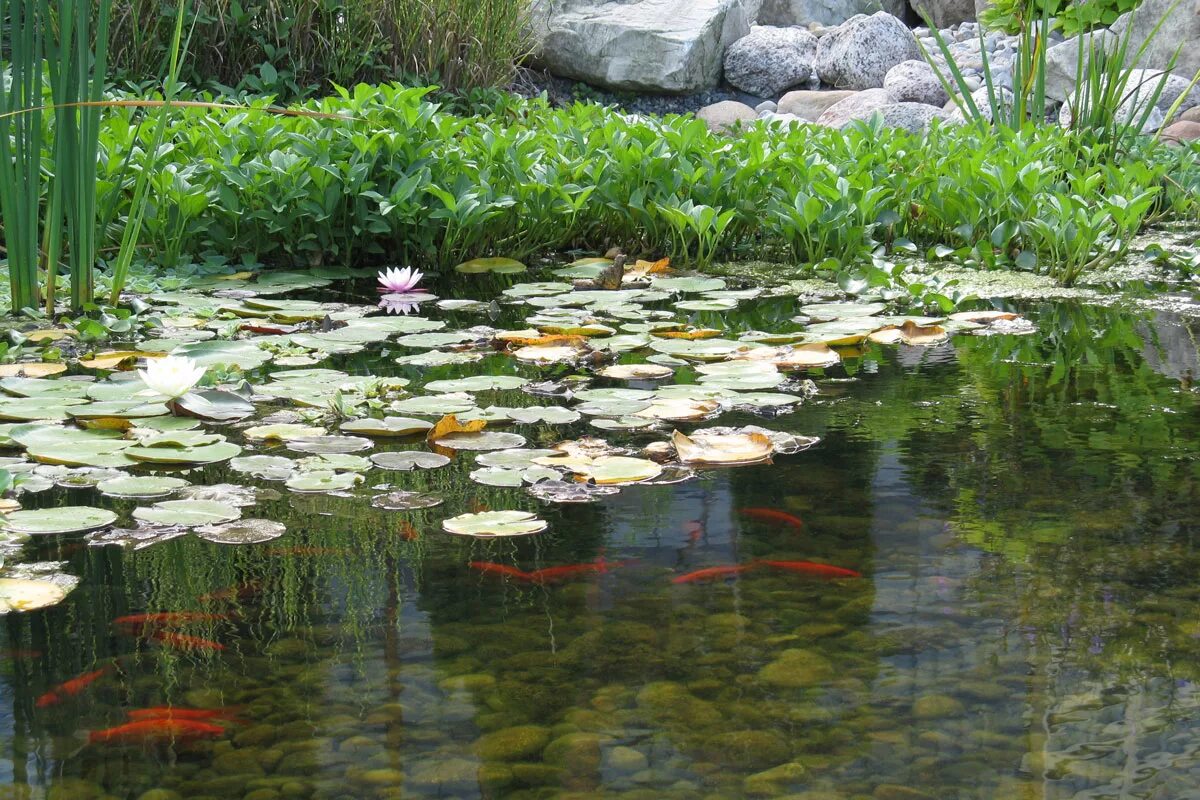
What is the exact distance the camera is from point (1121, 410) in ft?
7.14

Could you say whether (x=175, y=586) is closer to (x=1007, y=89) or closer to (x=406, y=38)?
(x=406, y=38)

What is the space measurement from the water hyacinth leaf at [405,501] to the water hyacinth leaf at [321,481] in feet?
0.24

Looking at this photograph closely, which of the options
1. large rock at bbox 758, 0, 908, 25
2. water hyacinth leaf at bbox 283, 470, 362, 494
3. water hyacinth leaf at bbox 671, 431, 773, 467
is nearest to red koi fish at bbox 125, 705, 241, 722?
water hyacinth leaf at bbox 283, 470, 362, 494

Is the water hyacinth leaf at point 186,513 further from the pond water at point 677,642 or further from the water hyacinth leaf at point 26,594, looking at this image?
the water hyacinth leaf at point 26,594

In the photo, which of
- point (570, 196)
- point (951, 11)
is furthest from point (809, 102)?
point (570, 196)

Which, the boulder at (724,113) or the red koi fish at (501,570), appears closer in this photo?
the red koi fish at (501,570)

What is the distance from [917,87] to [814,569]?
28.5ft

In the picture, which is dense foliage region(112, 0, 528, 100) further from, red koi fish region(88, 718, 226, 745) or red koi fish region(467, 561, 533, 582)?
red koi fish region(88, 718, 226, 745)

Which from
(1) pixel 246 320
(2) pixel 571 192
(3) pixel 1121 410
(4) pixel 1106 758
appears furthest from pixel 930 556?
(2) pixel 571 192

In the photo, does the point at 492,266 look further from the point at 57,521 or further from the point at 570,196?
the point at 57,521

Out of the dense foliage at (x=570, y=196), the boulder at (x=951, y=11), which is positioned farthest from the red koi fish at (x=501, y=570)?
the boulder at (x=951, y=11)

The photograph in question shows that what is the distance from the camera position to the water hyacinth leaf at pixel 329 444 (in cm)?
197

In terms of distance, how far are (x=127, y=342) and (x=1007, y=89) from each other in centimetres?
804

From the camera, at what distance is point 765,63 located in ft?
35.4
